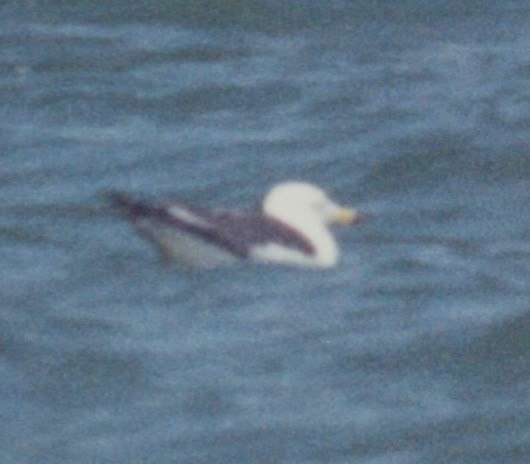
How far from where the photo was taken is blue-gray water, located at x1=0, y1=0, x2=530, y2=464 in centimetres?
1280

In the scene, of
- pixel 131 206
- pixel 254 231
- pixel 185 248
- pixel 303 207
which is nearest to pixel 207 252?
pixel 185 248

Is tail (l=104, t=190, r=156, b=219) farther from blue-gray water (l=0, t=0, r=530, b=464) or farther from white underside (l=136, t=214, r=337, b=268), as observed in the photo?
blue-gray water (l=0, t=0, r=530, b=464)

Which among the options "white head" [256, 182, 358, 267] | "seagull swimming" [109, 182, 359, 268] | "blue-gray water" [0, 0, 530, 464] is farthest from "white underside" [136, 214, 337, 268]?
"white head" [256, 182, 358, 267]

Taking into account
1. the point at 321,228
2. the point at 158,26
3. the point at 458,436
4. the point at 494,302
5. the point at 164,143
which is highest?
the point at 158,26

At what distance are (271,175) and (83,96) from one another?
203 centimetres

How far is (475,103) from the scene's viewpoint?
17750 millimetres

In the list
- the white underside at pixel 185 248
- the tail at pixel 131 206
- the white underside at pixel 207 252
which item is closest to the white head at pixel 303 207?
the white underside at pixel 207 252

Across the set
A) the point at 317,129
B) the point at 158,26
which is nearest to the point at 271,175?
the point at 317,129

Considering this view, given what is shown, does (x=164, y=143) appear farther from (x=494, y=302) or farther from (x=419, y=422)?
(x=419, y=422)

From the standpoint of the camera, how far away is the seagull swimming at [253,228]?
1444 centimetres

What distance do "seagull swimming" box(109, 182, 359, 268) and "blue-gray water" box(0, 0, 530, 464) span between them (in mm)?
139

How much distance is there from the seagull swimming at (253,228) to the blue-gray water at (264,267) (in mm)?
139

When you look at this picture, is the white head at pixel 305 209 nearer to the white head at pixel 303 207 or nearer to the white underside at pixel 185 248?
the white head at pixel 303 207

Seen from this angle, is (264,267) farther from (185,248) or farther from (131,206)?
(131,206)
